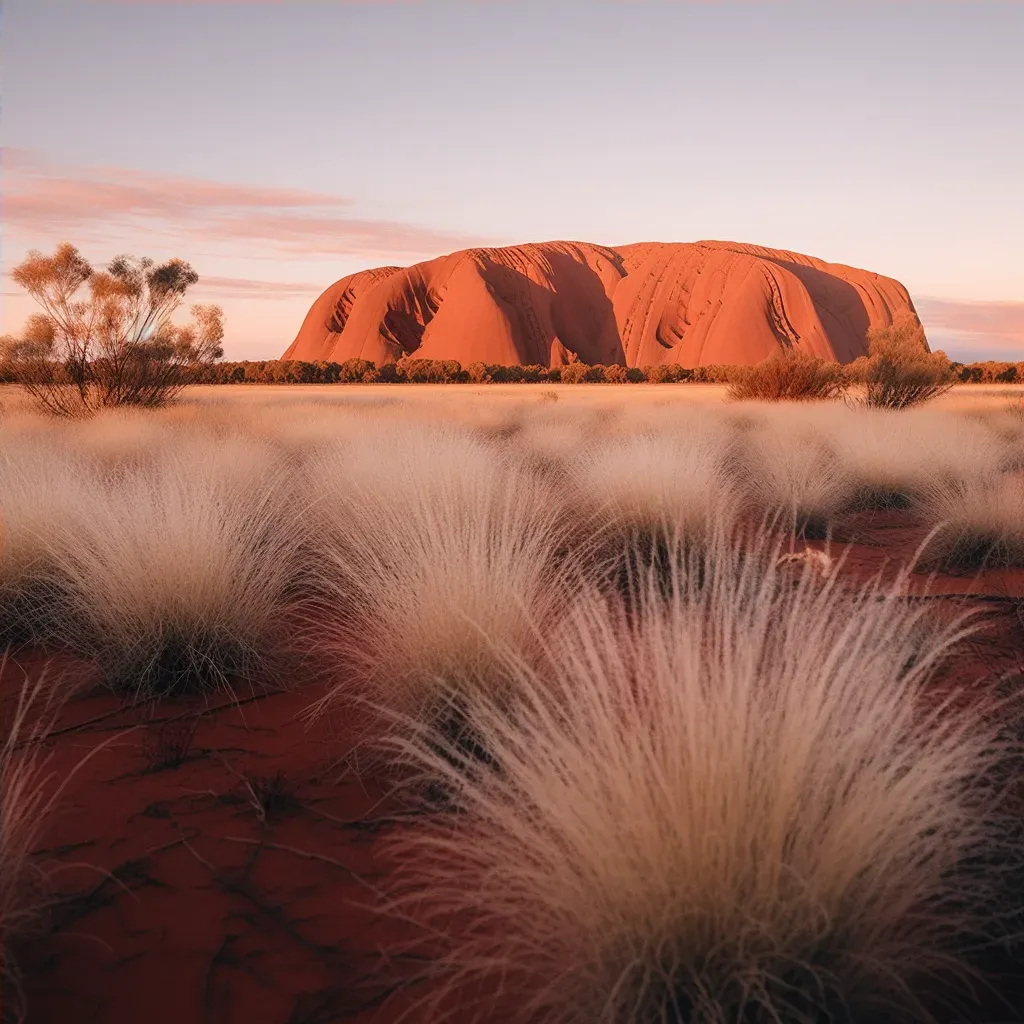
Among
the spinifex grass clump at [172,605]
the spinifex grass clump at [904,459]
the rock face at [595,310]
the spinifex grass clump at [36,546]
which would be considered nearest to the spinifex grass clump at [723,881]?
the spinifex grass clump at [172,605]

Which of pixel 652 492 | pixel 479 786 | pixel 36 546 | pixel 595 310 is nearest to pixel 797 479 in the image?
pixel 652 492

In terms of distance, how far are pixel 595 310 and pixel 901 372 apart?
66271 mm

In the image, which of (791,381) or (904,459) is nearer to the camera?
(904,459)

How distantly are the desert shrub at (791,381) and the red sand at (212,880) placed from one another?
62.6ft

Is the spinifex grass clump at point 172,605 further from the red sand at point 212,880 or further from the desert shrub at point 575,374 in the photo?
the desert shrub at point 575,374

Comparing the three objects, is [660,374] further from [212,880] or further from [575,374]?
[212,880]

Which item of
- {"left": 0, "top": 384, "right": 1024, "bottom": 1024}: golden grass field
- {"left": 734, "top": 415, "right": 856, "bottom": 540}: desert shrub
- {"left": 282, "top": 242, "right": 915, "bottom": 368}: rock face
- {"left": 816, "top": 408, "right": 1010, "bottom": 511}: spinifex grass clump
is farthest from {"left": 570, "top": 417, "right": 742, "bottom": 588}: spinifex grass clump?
{"left": 282, "top": 242, "right": 915, "bottom": 368}: rock face

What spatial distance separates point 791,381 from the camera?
68.6 ft

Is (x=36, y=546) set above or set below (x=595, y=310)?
below

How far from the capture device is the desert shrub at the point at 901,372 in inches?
729

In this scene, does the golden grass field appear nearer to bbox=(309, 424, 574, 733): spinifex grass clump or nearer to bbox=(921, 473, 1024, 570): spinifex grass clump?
bbox=(309, 424, 574, 733): spinifex grass clump

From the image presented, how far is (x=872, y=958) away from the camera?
138 cm

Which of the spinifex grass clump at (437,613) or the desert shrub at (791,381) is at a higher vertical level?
the desert shrub at (791,381)

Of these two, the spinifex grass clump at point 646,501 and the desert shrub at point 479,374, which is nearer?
the spinifex grass clump at point 646,501
